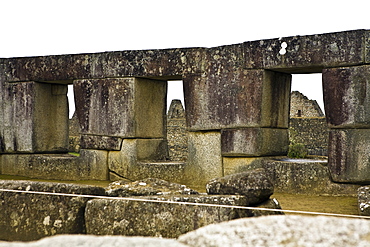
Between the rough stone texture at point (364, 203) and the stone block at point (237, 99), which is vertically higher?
the stone block at point (237, 99)

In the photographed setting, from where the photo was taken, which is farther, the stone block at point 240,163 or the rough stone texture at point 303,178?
the stone block at point 240,163

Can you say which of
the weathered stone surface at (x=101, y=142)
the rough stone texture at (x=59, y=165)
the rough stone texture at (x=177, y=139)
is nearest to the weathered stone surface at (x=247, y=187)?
the weathered stone surface at (x=101, y=142)

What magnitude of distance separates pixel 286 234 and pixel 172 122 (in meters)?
17.3

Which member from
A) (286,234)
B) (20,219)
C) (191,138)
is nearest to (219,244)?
(286,234)

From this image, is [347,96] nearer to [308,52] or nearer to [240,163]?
[308,52]

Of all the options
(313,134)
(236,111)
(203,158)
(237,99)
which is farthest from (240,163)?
(313,134)

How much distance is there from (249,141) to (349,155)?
152 centimetres

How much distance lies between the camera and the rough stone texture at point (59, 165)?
943 centimetres

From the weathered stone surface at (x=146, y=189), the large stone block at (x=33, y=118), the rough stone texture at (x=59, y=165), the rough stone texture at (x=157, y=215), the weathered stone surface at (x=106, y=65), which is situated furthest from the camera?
the large stone block at (x=33, y=118)

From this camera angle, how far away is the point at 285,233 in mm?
2246

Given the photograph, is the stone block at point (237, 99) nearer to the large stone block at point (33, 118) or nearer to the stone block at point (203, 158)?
the stone block at point (203, 158)

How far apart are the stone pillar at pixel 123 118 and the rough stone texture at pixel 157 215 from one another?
162 inches

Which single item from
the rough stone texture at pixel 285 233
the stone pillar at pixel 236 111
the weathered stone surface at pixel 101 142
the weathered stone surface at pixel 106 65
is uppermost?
the weathered stone surface at pixel 106 65

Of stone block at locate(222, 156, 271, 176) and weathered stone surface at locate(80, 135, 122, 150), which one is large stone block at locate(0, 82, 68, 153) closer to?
weathered stone surface at locate(80, 135, 122, 150)
